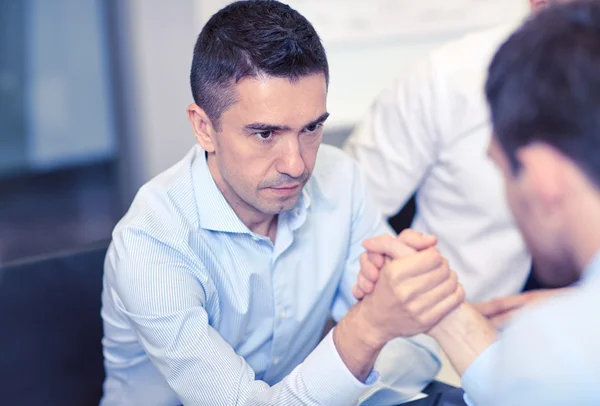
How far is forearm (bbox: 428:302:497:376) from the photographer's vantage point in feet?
3.61

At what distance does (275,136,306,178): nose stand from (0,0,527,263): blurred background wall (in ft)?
6.42

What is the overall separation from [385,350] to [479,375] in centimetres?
32

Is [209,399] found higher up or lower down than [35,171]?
higher up

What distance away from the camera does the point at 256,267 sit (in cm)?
133

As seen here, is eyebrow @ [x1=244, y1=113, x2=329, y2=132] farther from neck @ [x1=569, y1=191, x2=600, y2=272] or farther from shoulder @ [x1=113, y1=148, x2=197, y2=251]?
neck @ [x1=569, y1=191, x2=600, y2=272]

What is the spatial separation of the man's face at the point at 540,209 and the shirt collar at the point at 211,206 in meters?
0.54

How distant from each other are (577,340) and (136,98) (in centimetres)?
302

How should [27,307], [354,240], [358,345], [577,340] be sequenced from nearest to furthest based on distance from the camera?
[577,340], [358,345], [27,307], [354,240]

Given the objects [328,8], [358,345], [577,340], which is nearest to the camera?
[577,340]

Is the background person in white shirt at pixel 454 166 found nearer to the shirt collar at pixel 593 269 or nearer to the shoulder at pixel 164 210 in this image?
the shoulder at pixel 164 210

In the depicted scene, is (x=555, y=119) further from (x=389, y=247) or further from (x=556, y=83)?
(x=389, y=247)

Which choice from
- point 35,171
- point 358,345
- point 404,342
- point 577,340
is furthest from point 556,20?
point 35,171

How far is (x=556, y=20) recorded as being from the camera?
758mm

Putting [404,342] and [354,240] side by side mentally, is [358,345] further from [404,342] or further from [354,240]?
[354,240]
